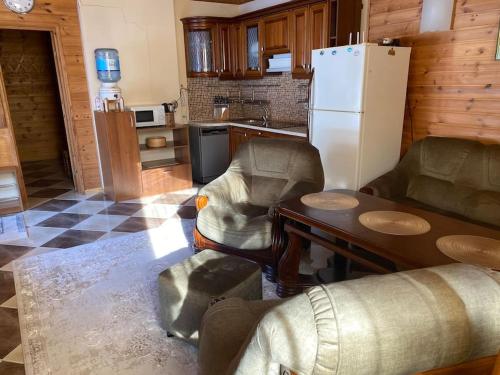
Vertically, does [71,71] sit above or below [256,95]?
above

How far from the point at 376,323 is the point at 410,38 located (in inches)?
133

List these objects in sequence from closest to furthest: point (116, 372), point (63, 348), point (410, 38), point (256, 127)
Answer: point (116, 372), point (63, 348), point (410, 38), point (256, 127)

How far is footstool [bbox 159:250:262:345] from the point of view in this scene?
185 centimetres

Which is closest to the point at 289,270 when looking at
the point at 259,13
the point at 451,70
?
the point at 451,70

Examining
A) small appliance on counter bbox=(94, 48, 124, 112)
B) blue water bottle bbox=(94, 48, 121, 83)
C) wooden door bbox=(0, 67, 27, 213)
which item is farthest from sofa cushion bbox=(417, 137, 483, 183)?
wooden door bbox=(0, 67, 27, 213)

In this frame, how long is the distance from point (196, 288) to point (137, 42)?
13.0 ft

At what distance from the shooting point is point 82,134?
467cm

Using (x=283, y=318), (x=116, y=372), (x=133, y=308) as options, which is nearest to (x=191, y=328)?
(x=116, y=372)

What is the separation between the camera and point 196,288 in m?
1.87

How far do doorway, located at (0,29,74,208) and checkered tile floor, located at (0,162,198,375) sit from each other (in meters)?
1.22

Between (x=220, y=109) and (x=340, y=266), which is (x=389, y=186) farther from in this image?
(x=220, y=109)

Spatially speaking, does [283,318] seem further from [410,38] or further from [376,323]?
[410,38]

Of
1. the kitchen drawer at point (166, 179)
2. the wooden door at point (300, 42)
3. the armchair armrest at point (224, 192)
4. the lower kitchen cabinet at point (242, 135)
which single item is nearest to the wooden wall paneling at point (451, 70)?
the wooden door at point (300, 42)

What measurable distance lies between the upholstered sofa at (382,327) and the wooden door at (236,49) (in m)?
4.78
